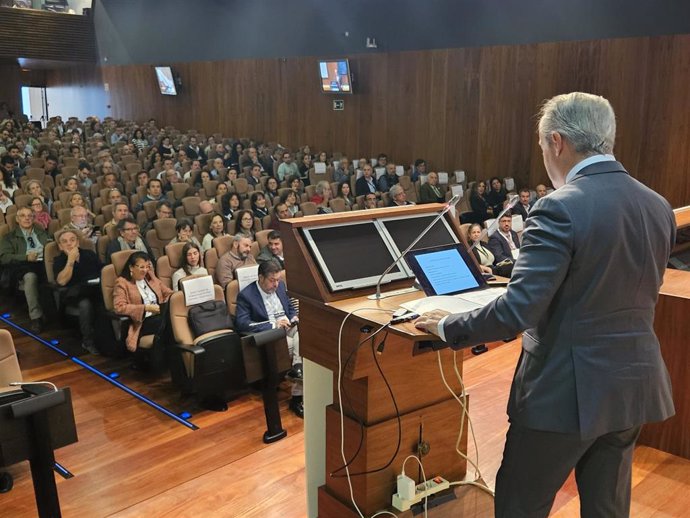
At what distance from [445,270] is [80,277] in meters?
3.77

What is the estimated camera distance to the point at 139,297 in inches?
175

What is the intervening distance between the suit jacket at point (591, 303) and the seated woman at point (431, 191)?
26.0ft

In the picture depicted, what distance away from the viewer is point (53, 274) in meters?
4.96

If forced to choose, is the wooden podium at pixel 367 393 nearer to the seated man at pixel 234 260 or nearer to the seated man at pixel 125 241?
the seated man at pixel 234 260

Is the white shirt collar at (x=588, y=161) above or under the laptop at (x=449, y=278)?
above

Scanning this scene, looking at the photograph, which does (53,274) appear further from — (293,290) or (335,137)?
(335,137)

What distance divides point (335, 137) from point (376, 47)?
1.78 metres

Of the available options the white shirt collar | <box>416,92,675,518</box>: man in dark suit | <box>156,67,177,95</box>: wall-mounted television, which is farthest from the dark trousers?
<box>156,67,177,95</box>: wall-mounted television

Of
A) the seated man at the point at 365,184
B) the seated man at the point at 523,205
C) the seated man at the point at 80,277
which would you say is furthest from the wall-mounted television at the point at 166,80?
the seated man at the point at 80,277

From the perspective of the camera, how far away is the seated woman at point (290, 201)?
7336mm

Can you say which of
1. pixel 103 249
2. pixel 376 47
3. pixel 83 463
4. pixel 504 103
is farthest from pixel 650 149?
pixel 83 463

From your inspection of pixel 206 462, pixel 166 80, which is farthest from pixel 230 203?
pixel 166 80

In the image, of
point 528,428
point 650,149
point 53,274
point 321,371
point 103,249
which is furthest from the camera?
point 650,149

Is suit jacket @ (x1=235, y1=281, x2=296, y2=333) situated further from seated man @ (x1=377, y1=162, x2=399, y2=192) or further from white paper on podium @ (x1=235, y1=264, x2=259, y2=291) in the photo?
seated man @ (x1=377, y1=162, x2=399, y2=192)
